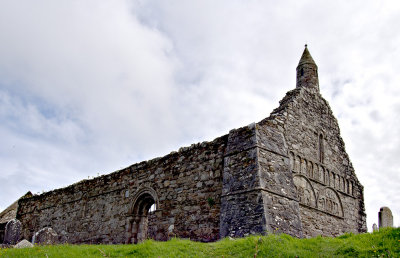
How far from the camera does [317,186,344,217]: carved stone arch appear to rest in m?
15.5

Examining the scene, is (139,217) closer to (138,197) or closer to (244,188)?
(138,197)

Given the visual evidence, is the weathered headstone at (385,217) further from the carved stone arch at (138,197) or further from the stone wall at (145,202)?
the carved stone arch at (138,197)

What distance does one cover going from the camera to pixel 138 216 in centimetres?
1736

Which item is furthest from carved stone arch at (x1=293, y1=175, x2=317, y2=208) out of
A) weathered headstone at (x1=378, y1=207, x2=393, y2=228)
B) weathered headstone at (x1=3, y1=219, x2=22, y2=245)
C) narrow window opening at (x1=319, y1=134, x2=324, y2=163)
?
weathered headstone at (x1=3, y1=219, x2=22, y2=245)

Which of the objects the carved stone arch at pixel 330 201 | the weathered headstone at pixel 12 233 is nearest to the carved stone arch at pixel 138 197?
the weathered headstone at pixel 12 233

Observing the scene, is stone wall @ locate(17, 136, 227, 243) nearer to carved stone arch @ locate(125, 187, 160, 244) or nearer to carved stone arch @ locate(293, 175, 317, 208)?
carved stone arch @ locate(125, 187, 160, 244)

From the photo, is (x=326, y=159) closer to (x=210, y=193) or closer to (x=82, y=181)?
(x=210, y=193)

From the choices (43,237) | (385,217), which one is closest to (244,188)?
(385,217)

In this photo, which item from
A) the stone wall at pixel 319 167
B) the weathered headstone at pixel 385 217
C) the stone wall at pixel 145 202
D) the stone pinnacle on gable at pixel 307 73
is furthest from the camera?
the stone pinnacle on gable at pixel 307 73

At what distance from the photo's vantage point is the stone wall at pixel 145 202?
1440 centimetres

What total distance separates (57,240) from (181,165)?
Answer: 8.90 m

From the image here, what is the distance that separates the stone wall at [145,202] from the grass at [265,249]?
3337 millimetres

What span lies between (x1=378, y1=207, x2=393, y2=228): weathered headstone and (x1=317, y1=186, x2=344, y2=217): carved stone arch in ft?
5.82

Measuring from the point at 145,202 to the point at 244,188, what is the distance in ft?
19.8
